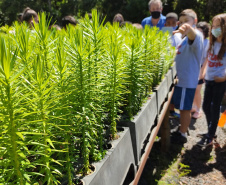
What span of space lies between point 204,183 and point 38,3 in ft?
103

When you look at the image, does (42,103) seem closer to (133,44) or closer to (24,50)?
(24,50)

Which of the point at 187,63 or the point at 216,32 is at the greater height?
the point at 216,32

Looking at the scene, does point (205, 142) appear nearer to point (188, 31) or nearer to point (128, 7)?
point (188, 31)

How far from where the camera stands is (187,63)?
152 inches

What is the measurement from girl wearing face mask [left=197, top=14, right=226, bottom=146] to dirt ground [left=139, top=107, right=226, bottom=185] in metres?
0.26

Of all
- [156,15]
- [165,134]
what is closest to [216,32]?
[156,15]

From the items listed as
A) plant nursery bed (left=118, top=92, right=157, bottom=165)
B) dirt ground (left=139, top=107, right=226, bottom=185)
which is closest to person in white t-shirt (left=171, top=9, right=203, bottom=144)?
dirt ground (left=139, top=107, right=226, bottom=185)

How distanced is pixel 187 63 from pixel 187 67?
0.07 m

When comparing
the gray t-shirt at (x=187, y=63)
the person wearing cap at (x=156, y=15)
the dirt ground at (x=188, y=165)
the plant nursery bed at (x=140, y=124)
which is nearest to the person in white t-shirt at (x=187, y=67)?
the gray t-shirt at (x=187, y=63)

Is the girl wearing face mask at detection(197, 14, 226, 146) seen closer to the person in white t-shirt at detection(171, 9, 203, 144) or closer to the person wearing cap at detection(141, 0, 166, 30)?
the person in white t-shirt at detection(171, 9, 203, 144)

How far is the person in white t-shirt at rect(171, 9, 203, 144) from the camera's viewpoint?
3698 mm

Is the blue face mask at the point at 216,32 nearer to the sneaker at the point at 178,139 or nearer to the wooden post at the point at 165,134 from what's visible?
the wooden post at the point at 165,134

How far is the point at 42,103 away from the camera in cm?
71

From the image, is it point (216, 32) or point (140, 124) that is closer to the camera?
point (140, 124)
